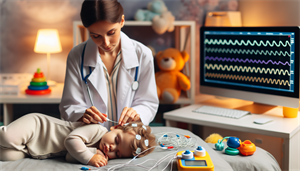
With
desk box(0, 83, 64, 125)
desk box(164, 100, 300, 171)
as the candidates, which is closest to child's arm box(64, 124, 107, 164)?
desk box(164, 100, 300, 171)

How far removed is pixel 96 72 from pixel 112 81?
9cm

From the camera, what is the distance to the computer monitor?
5.74 ft

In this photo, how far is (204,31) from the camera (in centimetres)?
213

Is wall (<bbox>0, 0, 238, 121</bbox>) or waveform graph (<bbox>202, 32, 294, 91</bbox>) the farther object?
wall (<bbox>0, 0, 238, 121</bbox>)

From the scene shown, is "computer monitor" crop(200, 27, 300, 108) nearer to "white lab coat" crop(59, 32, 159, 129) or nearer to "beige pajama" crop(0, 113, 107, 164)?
"white lab coat" crop(59, 32, 159, 129)

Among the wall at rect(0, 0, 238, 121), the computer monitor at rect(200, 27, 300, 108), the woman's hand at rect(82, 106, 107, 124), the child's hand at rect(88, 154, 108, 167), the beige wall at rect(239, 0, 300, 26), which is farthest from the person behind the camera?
the wall at rect(0, 0, 238, 121)

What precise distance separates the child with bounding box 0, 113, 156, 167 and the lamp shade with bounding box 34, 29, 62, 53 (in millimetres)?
1325

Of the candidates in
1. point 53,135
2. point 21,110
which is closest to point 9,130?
point 53,135

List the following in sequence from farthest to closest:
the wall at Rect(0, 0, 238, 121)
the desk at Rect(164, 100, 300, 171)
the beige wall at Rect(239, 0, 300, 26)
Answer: the wall at Rect(0, 0, 238, 121) → the beige wall at Rect(239, 0, 300, 26) → the desk at Rect(164, 100, 300, 171)

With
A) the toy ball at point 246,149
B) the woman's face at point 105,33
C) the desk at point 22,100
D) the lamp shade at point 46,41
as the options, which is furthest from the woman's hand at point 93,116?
the lamp shade at point 46,41

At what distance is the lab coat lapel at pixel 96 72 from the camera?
142 cm

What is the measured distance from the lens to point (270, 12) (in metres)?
2.23

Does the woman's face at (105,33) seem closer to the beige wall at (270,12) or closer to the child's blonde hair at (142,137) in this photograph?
the child's blonde hair at (142,137)

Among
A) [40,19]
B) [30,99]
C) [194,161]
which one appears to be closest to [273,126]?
[194,161]
